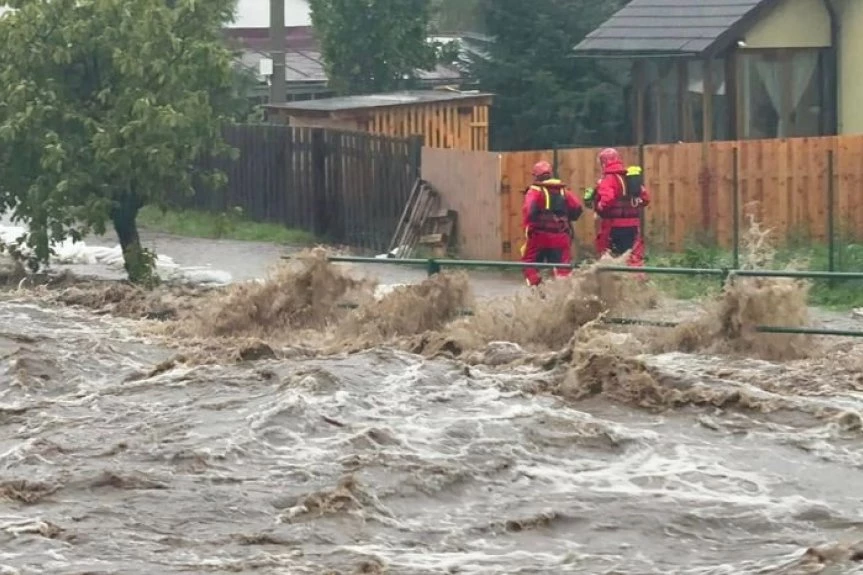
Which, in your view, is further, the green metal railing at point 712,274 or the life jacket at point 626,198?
the life jacket at point 626,198

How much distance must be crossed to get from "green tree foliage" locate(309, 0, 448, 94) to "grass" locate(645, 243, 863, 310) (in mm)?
11902

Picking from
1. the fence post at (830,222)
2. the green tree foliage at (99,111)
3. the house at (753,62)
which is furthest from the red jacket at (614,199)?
the house at (753,62)

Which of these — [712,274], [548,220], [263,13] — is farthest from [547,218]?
[263,13]

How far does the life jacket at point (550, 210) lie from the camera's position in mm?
18906

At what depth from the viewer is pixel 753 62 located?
1085 inches

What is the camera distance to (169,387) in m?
15.3

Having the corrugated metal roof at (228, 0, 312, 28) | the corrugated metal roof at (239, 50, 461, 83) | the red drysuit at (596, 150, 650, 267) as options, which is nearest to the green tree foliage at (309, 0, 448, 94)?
the corrugated metal roof at (239, 50, 461, 83)

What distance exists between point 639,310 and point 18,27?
29.0ft

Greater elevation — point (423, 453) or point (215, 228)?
point (215, 228)

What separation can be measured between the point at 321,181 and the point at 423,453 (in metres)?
15.4

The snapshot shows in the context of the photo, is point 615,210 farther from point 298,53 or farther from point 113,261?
point 298,53

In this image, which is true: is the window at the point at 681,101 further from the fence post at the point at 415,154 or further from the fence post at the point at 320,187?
the fence post at the point at 320,187

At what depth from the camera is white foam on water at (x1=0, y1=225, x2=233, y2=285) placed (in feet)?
75.6

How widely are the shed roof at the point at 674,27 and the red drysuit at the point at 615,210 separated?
299 inches
